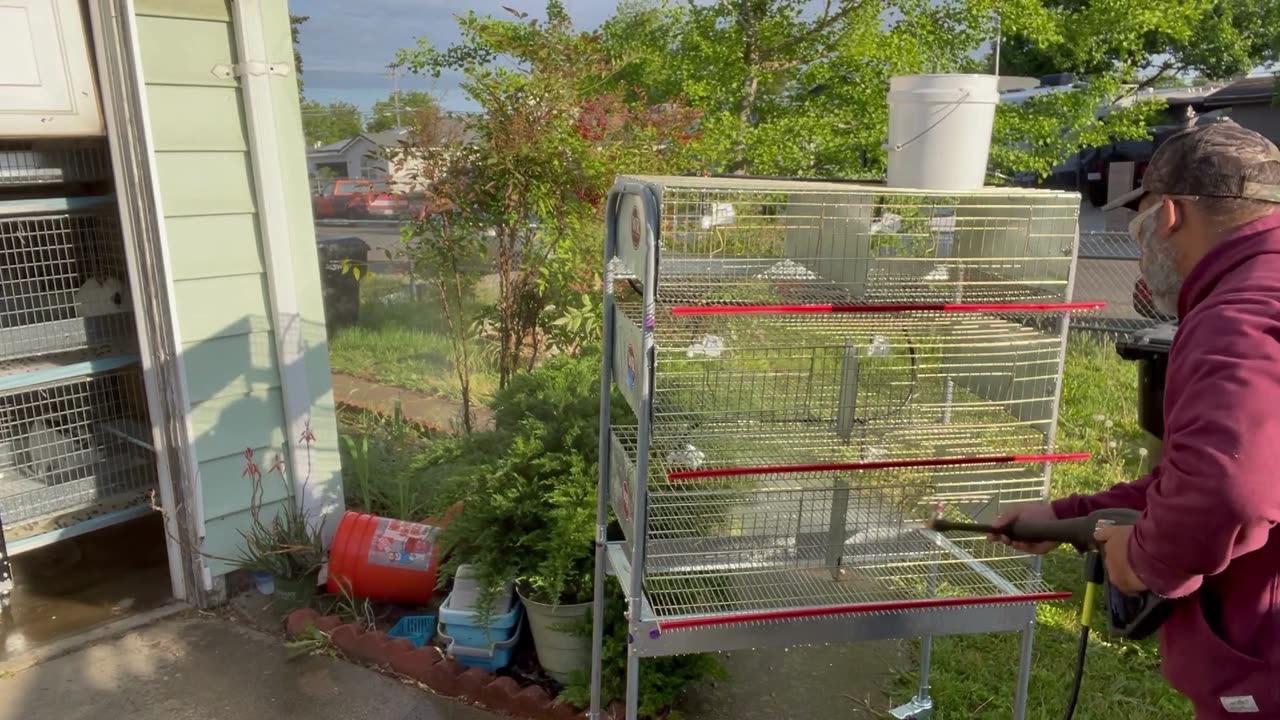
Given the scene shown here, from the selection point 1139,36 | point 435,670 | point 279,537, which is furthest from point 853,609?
point 1139,36

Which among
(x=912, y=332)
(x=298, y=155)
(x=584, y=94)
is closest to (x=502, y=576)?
(x=912, y=332)

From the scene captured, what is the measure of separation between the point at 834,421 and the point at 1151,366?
4.47 ft

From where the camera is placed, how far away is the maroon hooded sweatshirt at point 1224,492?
1454mm

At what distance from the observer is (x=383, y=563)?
12.7 feet

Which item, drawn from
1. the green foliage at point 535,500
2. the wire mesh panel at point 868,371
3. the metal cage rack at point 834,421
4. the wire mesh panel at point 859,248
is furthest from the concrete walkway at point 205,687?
the wire mesh panel at point 859,248

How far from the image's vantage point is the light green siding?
142 inches

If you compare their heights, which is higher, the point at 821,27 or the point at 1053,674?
the point at 821,27

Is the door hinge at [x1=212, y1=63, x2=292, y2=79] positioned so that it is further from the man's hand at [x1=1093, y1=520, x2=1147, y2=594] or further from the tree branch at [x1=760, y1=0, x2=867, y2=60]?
the tree branch at [x1=760, y1=0, x2=867, y2=60]

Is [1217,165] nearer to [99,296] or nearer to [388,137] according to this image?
[99,296]

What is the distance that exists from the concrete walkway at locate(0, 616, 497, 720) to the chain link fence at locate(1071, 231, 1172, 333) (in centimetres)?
649

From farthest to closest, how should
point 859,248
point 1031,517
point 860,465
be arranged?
point 859,248 < point 860,465 < point 1031,517

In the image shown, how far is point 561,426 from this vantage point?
3494 mm

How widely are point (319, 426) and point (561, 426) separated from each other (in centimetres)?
Result: 140

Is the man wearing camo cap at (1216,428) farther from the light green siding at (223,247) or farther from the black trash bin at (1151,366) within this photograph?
the light green siding at (223,247)
